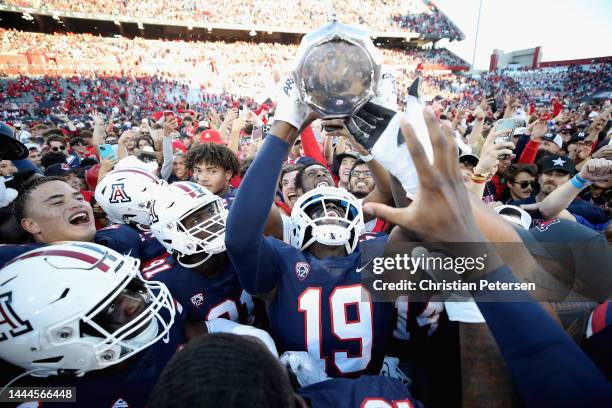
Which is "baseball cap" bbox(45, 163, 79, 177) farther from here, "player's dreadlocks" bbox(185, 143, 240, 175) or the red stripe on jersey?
the red stripe on jersey

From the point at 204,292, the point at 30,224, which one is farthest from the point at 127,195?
the point at 204,292

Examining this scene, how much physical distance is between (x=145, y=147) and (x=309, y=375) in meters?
5.59

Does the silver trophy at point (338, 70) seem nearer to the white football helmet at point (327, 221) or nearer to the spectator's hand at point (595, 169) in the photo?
the white football helmet at point (327, 221)

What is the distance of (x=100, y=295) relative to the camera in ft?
5.06

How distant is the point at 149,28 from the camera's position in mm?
32188

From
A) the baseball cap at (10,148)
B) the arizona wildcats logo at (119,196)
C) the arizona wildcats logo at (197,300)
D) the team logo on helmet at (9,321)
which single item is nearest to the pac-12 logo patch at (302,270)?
the arizona wildcats logo at (197,300)

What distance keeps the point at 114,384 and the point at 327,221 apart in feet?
4.62

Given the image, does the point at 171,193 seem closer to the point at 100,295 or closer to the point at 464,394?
the point at 100,295

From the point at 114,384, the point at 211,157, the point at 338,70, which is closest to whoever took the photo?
the point at 338,70

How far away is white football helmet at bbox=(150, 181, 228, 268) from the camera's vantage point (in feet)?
6.93

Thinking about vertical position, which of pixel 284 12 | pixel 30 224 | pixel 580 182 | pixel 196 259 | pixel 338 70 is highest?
pixel 284 12

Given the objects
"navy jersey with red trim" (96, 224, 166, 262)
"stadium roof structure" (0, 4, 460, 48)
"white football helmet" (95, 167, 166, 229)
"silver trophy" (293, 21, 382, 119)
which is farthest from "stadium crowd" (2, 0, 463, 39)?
"silver trophy" (293, 21, 382, 119)

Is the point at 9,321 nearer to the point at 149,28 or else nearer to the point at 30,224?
the point at 30,224

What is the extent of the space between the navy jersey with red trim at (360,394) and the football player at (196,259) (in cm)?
105
